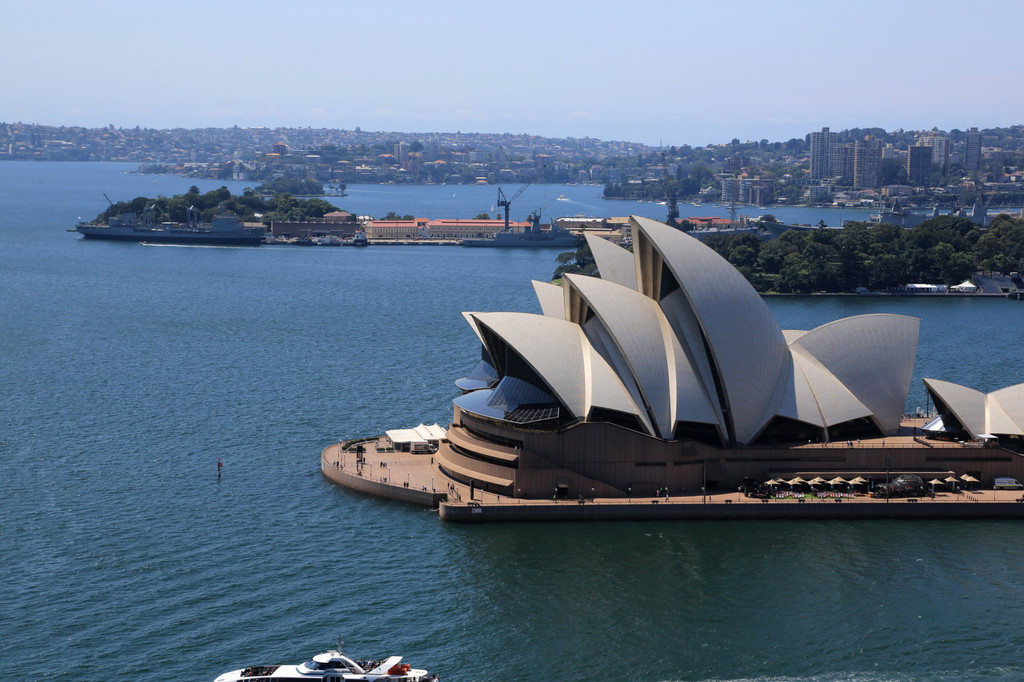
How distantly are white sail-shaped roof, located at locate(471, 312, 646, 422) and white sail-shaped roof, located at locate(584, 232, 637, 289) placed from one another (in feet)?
13.8

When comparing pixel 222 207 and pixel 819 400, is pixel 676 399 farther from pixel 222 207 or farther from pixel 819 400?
pixel 222 207

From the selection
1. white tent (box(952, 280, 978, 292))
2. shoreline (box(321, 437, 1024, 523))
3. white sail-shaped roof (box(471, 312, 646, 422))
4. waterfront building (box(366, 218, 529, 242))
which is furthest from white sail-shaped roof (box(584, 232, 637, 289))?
waterfront building (box(366, 218, 529, 242))

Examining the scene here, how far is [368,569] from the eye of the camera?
38.5 metres

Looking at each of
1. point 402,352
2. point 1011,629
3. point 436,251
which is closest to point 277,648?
point 1011,629

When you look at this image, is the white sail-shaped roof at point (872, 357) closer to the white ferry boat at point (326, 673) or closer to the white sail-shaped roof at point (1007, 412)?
the white sail-shaped roof at point (1007, 412)

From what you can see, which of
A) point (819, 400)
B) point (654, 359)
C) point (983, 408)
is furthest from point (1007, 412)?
point (654, 359)

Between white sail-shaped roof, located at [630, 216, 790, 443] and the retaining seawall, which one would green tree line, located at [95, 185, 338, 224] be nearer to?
white sail-shaped roof, located at [630, 216, 790, 443]

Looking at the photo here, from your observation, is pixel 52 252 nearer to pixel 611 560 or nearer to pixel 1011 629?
pixel 611 560

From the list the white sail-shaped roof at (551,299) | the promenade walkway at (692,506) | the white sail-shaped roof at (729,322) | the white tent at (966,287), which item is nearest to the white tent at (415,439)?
the promenade walkway at (692,506)

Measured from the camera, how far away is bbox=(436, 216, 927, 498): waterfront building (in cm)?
4494

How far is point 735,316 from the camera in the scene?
154 feet

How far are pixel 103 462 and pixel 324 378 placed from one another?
17554 millimetres

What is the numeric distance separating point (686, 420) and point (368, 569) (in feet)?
43.7

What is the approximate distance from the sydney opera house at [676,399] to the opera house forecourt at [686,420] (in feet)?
0.18
